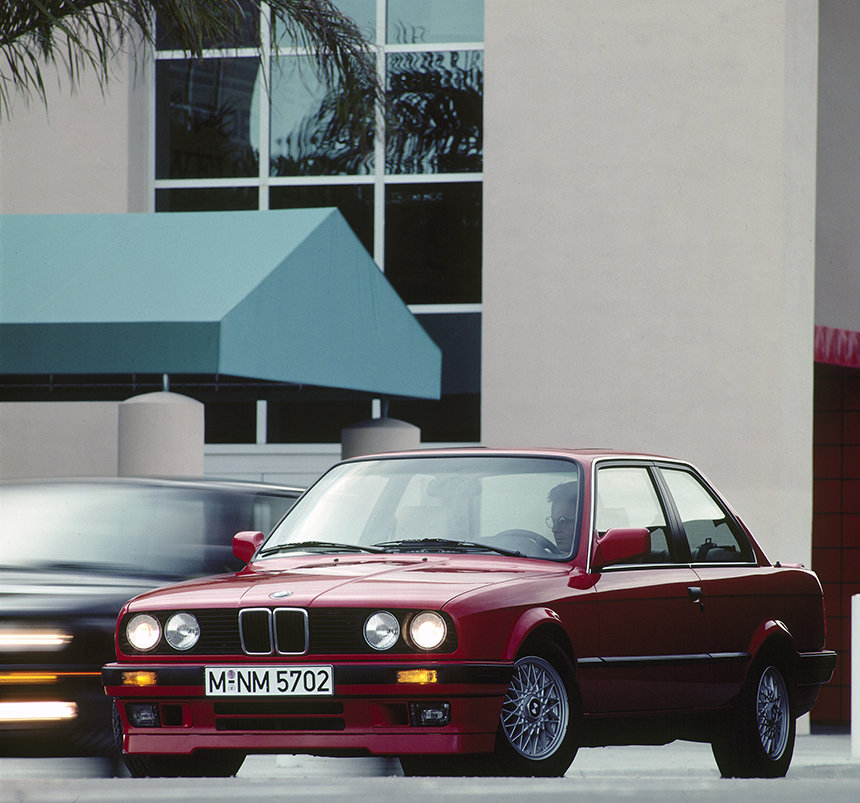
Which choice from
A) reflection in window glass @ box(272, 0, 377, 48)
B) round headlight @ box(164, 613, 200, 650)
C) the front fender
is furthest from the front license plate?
reflection in window glass @ box(272, 0, 377, 48)

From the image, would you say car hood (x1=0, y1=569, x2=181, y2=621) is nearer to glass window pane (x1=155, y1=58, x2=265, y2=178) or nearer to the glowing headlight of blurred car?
the glowing headlight of blurred car

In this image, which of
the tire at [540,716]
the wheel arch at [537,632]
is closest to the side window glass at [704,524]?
the wheel arch at [537,632]

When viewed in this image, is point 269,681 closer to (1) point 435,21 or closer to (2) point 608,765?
(2) point 608,765

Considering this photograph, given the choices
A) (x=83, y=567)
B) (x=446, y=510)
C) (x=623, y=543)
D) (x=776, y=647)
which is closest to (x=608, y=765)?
(x=776, y=647)

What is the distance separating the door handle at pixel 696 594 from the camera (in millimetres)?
6672

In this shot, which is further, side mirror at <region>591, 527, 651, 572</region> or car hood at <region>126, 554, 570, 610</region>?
side mirror at <region>591, 527, 651, 572</region>

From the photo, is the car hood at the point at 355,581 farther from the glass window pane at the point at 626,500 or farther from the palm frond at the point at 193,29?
the palm frond at the point at 193,29

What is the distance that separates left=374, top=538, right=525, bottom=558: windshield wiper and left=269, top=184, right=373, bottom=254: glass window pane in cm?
945

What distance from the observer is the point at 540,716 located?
5.60m

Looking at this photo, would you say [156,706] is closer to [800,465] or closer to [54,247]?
[54,247]

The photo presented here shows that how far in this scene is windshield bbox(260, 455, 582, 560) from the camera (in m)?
6.32

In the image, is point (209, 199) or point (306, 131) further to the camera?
point (209, 199)

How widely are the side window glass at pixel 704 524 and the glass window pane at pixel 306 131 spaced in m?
8.91

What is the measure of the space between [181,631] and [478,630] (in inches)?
46.0
